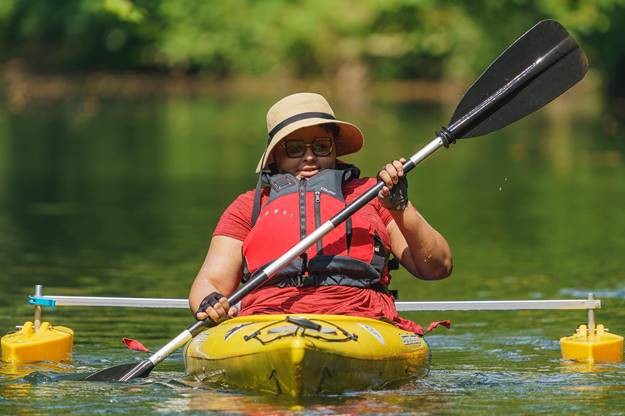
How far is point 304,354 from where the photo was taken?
24.2 ft

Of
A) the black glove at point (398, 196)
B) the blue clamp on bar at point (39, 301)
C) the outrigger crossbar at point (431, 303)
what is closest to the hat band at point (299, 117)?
the black glove at point (398, 196)

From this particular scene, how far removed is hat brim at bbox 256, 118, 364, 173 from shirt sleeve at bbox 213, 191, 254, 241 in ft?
0.70

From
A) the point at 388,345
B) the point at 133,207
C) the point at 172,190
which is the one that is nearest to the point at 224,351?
the point at 388,345

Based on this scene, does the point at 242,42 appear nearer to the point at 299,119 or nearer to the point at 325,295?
the point at 299,119

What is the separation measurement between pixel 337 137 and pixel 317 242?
66cm

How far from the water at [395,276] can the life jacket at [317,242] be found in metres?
0.65

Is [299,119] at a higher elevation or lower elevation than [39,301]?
higher

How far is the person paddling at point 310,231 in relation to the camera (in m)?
8.15

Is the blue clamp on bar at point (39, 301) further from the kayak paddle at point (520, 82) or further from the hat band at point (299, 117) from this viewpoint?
the kayak paddle at point (520, 82)

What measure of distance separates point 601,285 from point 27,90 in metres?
47.3

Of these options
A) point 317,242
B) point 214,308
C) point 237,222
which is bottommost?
point 214,308

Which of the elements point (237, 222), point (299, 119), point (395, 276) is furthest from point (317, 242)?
point (395, 276)

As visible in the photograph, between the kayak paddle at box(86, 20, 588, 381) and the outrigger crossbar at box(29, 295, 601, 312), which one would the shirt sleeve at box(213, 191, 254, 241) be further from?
the kayak paddle at box(86, 20, 588, 381)

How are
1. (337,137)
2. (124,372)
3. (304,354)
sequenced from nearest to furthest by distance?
(304,354) → (124,372) → (337,137)
